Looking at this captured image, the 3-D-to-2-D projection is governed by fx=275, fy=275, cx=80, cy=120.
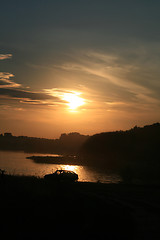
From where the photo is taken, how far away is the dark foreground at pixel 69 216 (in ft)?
35.8

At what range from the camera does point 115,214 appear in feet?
45.9

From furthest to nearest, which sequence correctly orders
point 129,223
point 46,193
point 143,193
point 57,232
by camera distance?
point 143,193 → point 46,193 → point 129,223 → point 57,232

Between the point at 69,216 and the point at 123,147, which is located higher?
the point at 123,147

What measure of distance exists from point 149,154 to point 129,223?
12731 cm

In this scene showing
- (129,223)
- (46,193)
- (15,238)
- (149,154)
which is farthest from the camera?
(149,154)

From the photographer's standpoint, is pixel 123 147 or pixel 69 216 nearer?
pixel 69 216

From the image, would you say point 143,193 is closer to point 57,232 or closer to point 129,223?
point 129,223

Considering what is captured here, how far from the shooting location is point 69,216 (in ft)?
43.0

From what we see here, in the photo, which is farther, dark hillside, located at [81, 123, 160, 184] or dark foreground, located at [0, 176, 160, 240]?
dark hillside, located at [81, 123, 160, 184]

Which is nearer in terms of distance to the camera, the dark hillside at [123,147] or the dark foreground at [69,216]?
the dark foreground at [69,216]

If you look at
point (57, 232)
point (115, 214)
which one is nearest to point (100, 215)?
point (115, 214)

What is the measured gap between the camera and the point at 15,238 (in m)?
10.1

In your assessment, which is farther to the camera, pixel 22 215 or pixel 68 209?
pixel 68 209

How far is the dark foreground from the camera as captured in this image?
10.9 m
